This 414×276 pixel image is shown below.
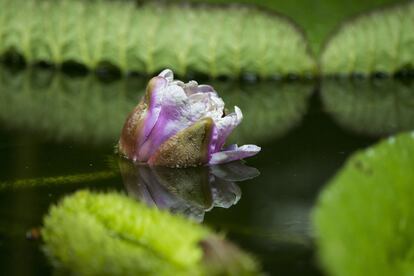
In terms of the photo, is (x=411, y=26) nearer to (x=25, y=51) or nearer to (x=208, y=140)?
(x=25, y=51)

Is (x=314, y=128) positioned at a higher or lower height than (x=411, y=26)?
lower

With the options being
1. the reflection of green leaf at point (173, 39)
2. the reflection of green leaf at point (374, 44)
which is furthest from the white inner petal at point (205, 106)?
the reflection of green leaf at point (374, 44)

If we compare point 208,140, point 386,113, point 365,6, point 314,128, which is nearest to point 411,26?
point 365,6

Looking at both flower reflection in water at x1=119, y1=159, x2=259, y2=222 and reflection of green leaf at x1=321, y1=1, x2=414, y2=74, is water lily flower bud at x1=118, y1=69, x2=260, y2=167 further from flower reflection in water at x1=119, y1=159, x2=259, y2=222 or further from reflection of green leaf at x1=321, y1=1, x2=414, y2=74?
reflection of green leaf at x1=321, y1=1, x2=414, y2=74

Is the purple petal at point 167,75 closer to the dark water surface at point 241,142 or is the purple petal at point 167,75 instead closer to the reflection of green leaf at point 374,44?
the dark water surface at point 241,142

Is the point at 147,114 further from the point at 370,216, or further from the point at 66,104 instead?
the point at 370,216

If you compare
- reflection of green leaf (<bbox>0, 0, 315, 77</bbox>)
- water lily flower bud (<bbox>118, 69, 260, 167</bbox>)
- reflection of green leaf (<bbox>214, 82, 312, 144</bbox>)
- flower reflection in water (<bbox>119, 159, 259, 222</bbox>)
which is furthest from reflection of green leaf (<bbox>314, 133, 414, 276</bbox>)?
reflection of green leaf (<bbox>0, 0, 315, 77</bbox>)
